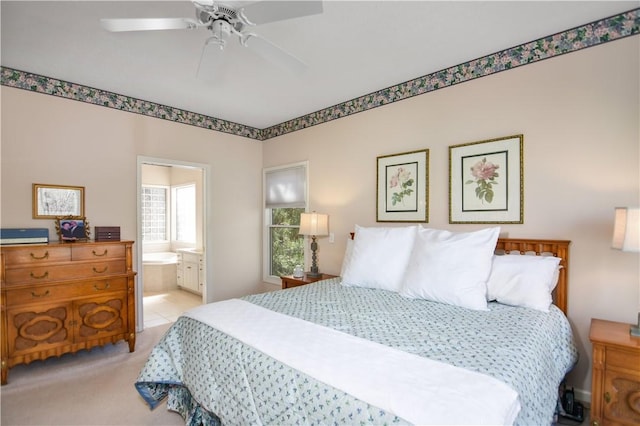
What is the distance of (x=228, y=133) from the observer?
446 centimetres

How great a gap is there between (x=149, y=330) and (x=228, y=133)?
2676mm

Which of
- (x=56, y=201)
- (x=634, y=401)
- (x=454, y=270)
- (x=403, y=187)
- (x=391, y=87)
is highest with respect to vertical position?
(x=391, y=87)

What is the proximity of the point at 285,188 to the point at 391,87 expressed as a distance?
197 centimetres

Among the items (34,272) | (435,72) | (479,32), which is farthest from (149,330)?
(479,32)

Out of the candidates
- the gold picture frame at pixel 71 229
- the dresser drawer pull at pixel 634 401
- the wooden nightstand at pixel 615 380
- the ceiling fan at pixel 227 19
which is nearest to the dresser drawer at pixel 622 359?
the wooden nightstand at pixel 615 380

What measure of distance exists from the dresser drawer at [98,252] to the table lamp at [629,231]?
3831mm

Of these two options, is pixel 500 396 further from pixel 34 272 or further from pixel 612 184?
pixel 34 272

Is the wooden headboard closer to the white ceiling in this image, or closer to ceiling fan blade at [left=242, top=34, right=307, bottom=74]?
the white ceiling

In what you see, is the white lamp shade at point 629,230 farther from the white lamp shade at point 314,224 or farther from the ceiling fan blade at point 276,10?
the white lamp shade at point 314,224

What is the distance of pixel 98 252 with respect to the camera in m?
2.97

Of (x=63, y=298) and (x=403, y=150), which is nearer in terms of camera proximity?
(x=63, y=298)

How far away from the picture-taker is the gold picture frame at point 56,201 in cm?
298

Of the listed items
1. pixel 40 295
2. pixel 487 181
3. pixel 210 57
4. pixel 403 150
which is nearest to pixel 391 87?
pixel 403 150

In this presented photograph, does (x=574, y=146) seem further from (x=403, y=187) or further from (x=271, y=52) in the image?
(x=271, y=52)
